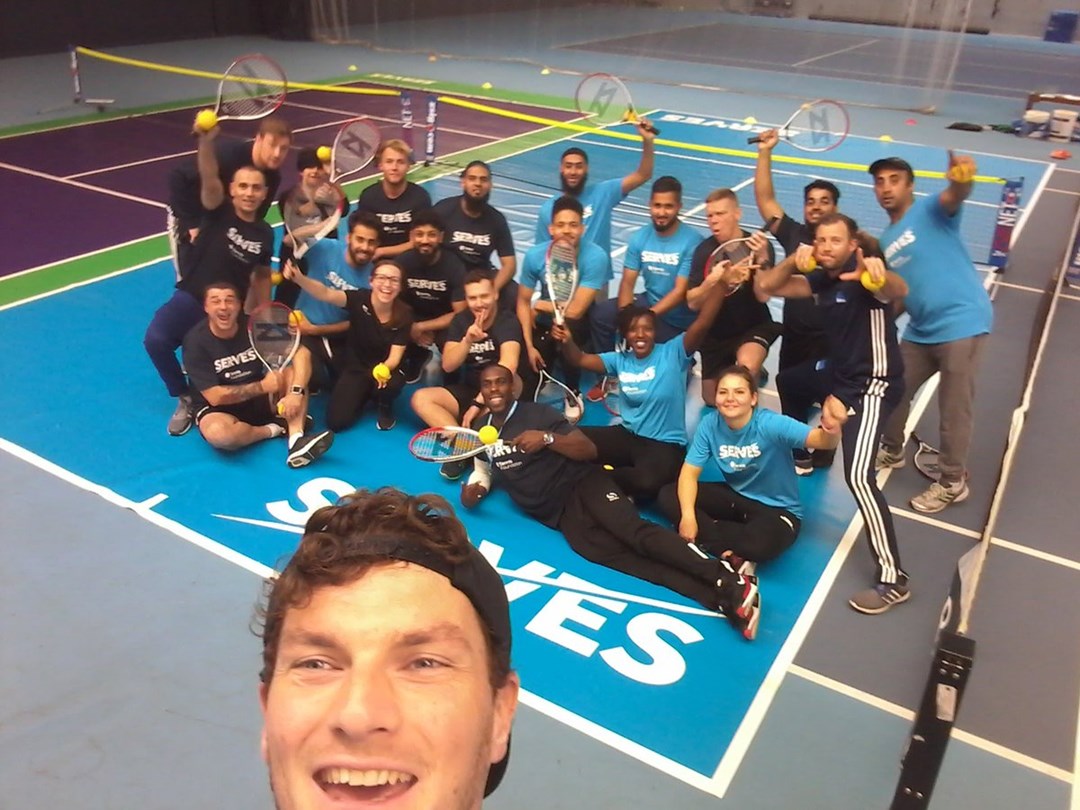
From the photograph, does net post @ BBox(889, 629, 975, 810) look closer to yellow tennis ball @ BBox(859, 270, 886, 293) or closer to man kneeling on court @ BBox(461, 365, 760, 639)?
man kneeling on court @ BBox(461, 365, 760, 639)

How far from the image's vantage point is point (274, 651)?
5.97ft

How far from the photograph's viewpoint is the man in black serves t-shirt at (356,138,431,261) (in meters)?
7.18

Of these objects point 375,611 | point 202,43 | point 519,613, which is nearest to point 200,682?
point 519,613

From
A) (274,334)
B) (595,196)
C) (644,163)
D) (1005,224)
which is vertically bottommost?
(274,334)

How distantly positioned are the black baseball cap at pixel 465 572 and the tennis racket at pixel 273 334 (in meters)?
4.51

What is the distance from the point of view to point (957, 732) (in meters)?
4.04

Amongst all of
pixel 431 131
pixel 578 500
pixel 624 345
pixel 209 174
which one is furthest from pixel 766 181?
pixel 431 131

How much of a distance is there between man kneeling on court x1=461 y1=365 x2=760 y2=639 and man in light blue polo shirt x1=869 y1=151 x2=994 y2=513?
188cm

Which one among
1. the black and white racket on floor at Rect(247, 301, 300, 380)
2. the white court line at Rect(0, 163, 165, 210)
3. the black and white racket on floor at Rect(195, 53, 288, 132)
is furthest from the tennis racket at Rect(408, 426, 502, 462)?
the white court line at Rect(0, 163, 165, 210)

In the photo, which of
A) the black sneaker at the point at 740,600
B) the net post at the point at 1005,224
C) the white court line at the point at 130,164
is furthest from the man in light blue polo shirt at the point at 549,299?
the white court line at the point at 130,164

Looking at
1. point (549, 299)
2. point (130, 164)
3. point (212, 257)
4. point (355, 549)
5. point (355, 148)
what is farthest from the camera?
point (130, 164)

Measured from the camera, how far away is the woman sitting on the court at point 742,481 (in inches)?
194

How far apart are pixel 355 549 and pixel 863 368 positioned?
3937mm

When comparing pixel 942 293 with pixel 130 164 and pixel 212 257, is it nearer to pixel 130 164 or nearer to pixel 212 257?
pixel 212 257
